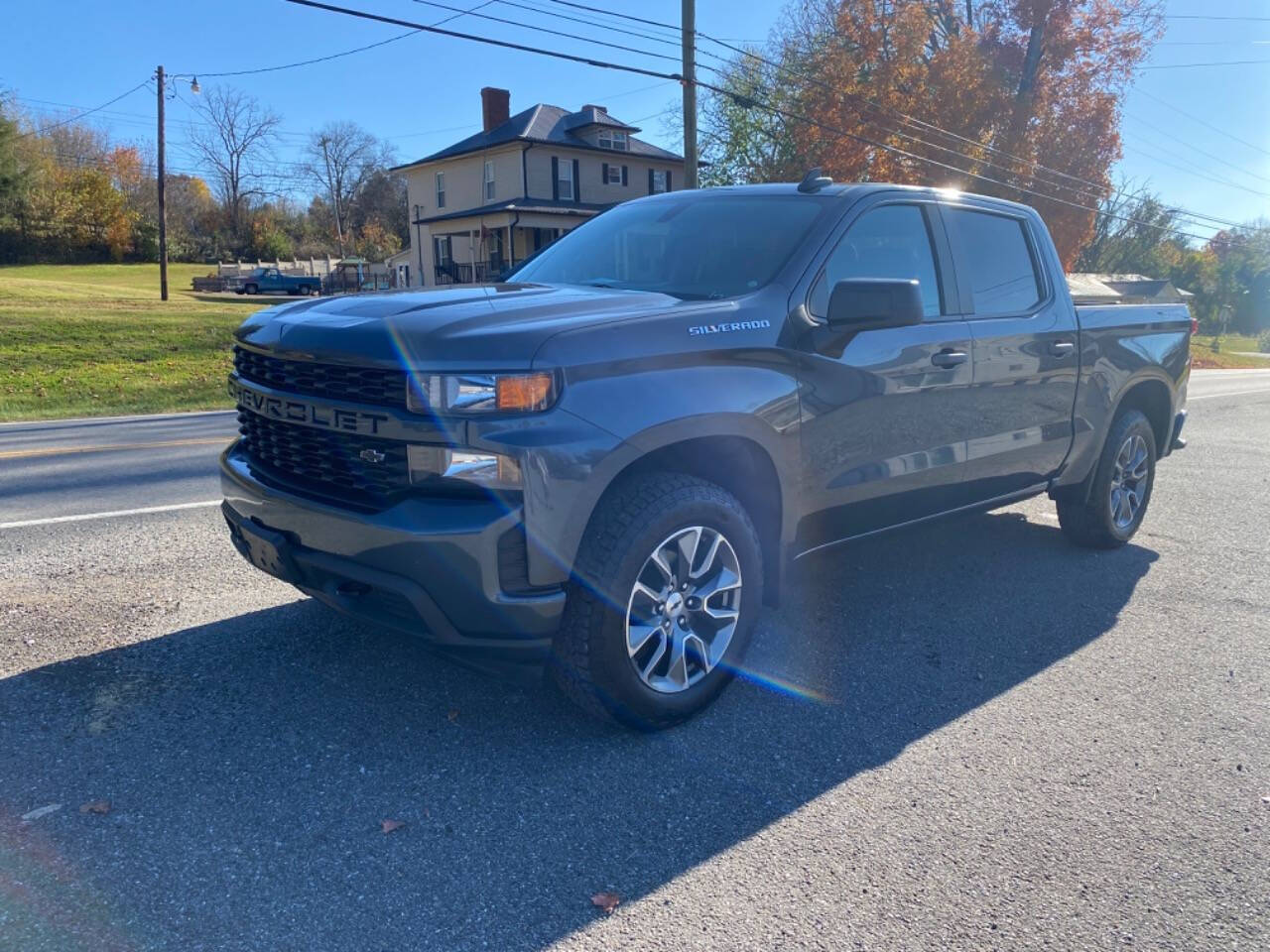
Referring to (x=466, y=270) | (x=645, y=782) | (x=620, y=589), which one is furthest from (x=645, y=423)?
(x=466, y=270)

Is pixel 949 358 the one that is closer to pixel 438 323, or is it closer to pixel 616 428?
pixel 616 428

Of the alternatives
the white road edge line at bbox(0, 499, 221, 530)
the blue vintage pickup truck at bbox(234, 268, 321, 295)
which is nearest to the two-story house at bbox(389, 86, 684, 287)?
the blue vintage pickup truck at bbox(234, 268, 321, 295)

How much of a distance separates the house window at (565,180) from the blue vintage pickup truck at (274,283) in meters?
18.6

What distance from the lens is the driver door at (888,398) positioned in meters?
3.94

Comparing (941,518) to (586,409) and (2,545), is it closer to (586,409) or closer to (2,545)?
(586,409)

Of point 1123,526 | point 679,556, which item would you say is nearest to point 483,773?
point 679,556

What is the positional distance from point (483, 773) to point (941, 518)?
2638 mm

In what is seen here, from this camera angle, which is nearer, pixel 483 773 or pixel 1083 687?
pixel 483 773

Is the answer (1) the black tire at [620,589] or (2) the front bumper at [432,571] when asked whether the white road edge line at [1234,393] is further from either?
(2) the front bumper at [432,571]

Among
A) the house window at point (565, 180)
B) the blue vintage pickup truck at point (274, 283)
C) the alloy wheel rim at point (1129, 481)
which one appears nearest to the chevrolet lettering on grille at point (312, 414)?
the alloy wheel rim at point (1129, 481)

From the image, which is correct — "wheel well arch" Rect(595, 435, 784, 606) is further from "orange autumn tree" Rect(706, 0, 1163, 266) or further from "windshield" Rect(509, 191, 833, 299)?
"orange autumn tree" Rect(706, 0, 1163, 266)

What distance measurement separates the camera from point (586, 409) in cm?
313

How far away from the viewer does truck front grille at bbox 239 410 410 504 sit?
123 inches

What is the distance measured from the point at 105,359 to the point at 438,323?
16566mm
